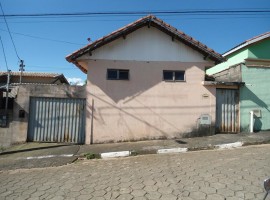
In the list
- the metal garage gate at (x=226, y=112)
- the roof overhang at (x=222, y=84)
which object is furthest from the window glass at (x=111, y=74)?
the metal garage gate at (x=226, y=112)

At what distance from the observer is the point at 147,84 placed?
10430 mm

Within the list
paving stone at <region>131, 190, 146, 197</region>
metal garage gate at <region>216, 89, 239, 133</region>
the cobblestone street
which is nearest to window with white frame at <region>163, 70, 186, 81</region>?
metal garage gate at <region>216, 89, 239, 133</region>

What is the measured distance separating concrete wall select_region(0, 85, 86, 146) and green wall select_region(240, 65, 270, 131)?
7.08 m

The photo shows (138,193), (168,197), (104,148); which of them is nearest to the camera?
(168,197)

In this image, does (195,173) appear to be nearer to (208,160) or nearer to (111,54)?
(208,160)

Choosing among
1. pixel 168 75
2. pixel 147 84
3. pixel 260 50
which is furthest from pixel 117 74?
pixel 260 50

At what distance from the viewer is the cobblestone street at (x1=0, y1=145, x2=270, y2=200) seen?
4.66 metres

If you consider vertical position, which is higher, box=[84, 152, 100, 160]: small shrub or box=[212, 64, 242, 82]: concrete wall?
box=[212, 64, 242, 82]: concrete wall

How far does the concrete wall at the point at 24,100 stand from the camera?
10125 mm

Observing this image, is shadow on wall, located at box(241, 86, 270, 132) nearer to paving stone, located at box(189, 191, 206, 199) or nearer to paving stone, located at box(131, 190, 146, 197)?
paving stone, located at box(189, 191, 206, 199)

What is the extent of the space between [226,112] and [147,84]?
3.76 meters

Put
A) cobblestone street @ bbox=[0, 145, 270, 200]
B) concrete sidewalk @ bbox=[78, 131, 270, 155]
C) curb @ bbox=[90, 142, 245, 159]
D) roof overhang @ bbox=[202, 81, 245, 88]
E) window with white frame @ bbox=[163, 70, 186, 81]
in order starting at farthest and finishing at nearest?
window with white frame @ bbox=[163, 70, 186, 81]
roof overhang @ bbox=[202, 81, 245, 88]
concrete sidewalk @ bbox=[78, 131, 270, 155]
curb @ bbox=[90, 142, 245, 159]
cobblestone street @ bbox=[0, 145, 270, 200]

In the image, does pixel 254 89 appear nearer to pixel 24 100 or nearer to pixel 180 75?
pixel 180 75

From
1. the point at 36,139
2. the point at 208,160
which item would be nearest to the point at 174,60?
the point at 208,160
